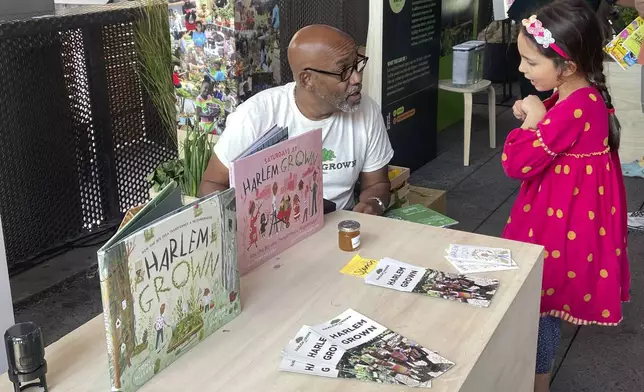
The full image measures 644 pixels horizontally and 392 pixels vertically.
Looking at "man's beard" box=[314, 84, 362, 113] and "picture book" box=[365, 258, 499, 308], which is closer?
"picture book" box=[365, 258, 499, 308]

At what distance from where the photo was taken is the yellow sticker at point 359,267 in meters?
1.69

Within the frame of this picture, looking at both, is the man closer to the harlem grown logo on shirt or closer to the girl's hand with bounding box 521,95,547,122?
the harlem grown logo on shirt

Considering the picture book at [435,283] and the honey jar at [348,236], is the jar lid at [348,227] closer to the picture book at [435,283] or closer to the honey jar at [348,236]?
the honey jar at [348,236]

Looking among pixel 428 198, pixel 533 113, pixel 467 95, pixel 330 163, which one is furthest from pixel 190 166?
pixel 467 95

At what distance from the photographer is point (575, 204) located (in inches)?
84.5

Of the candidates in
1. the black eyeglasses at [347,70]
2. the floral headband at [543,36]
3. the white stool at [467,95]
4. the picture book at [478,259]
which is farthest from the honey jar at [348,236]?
the white stool at [467,95]

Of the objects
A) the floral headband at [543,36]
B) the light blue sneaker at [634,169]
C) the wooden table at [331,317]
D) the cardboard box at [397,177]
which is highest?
the floral headband at [543,36]

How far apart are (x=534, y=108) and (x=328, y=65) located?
670 mm

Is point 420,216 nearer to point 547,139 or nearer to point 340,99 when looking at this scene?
point 340,99

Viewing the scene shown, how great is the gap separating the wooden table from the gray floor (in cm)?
89

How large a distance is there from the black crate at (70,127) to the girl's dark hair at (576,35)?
7.44ft

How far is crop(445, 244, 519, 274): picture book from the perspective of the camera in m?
1.72

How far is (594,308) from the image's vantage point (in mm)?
2217

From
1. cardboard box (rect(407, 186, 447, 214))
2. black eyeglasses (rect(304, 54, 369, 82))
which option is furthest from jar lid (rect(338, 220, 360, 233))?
cardboard box (rect(407, 186, 447, 214))
